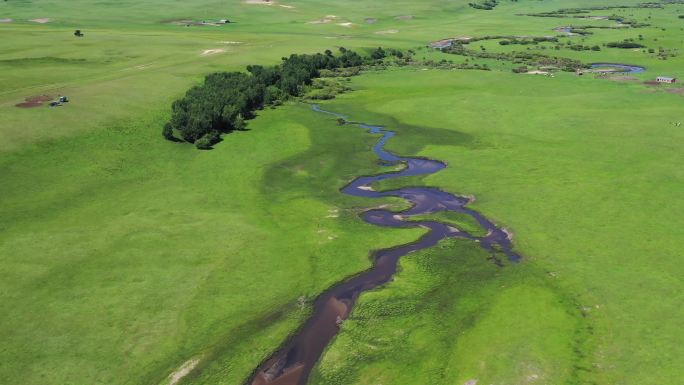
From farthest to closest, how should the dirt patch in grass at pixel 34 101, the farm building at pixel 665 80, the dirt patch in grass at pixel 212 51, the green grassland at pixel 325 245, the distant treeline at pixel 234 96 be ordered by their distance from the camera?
1. the dirt patch in grass at pixel 212 51
2. the farm building at pixel 665 80
3. the dirt patch in grass at pixel 34 101
4. the distant treeline at pixel 234 96
5. the green grassland at pixel 325 245

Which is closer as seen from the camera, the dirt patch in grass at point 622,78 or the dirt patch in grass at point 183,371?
the dirt patch in grass at point 183,371

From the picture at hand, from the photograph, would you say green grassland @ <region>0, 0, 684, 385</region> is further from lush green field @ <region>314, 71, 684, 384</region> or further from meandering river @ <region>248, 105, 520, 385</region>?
meandering river @ <region>248, 105, 520, 385</region>

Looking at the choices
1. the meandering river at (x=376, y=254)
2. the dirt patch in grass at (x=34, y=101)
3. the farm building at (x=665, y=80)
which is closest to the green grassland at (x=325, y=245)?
the meandering river at (x=376, y=254)

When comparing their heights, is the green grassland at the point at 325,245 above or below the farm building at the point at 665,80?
below

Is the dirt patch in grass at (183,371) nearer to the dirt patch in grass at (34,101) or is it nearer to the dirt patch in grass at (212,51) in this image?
the dirt patch in grass at (34,101)

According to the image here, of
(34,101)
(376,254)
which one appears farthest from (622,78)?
(34,101)

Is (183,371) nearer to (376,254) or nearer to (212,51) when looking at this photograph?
(376,254)

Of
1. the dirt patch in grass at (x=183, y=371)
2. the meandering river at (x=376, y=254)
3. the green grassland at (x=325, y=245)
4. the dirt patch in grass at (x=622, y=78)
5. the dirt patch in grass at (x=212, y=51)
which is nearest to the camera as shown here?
the dirt patch in grass at (x=183, y=371)
